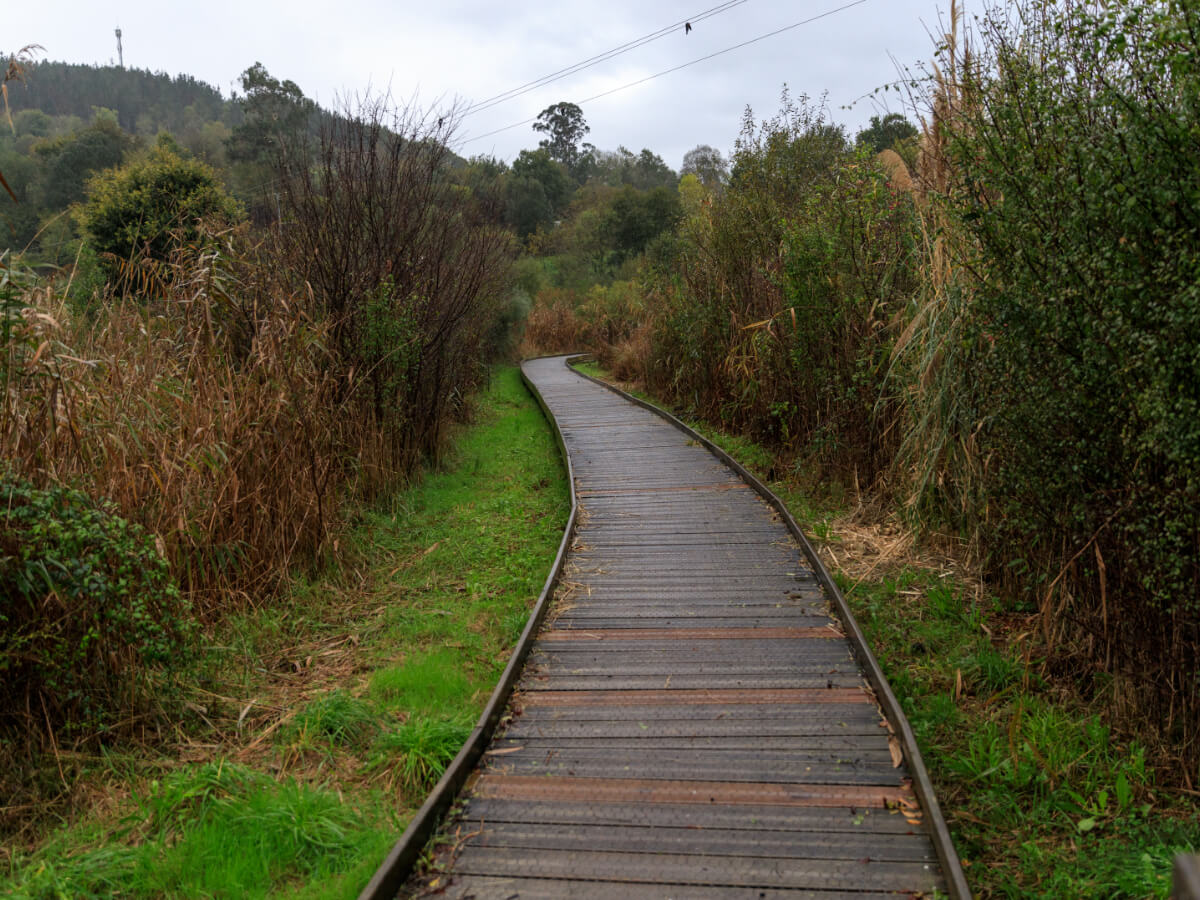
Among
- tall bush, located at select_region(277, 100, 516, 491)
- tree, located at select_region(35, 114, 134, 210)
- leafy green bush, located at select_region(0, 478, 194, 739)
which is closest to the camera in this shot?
leafy green bush, located at select_region(0, 478, 194, 739)

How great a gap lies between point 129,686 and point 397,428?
4.99m

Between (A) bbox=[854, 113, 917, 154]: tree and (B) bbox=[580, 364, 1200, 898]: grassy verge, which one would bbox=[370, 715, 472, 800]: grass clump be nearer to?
(B) bbox=[580, 364, 1200, 898]: grassy verge

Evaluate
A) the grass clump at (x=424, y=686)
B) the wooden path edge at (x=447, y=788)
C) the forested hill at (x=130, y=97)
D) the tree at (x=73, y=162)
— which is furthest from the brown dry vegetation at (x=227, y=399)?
the forested hill at (x=130, y=97)

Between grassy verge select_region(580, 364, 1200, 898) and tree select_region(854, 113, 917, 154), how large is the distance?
370 centimetres

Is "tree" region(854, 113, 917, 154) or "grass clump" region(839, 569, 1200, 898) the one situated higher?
"tree" region(854, 113, 917, 154)

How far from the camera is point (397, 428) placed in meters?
8.45

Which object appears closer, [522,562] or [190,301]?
[190,301]

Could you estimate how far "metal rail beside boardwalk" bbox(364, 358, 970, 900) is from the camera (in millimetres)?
2721

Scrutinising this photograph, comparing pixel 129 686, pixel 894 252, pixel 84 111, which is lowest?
pixel 129 686

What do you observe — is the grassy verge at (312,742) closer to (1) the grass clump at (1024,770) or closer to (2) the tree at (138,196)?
(1) the grass clump at (1024,770)

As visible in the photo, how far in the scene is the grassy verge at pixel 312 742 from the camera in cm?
284

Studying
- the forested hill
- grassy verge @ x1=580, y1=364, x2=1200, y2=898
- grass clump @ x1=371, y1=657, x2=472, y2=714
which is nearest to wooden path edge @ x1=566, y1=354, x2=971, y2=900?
grassy verge @ x1=580, y1=364, x2=1200, y2=898

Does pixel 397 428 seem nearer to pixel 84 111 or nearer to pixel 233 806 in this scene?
pixel 233 806

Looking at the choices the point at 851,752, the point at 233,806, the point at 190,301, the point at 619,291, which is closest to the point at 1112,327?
the point at 851,752
